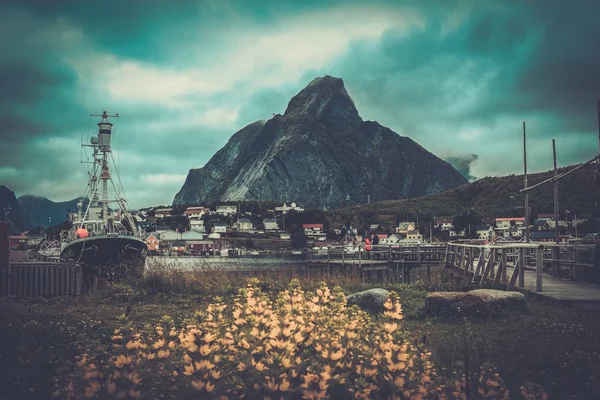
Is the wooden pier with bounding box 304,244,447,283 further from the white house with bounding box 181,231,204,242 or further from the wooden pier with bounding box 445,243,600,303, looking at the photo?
the white house with bounding box 181,231,204,242

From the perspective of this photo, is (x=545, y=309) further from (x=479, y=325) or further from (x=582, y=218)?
(x=582, y=218)

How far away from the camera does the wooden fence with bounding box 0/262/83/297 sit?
20.2 m

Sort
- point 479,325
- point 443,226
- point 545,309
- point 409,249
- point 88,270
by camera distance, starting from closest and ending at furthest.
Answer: point 479,325, point 545,309, point 88,270, point 409,249, point 443,226

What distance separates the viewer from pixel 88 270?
33.6 meters

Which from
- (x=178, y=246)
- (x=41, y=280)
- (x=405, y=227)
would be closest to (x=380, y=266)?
(x=41, y=280)

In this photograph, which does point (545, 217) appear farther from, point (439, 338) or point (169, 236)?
point (439, 338)

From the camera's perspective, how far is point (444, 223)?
144250 millimetres

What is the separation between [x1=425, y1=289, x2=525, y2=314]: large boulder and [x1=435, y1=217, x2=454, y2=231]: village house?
416ft

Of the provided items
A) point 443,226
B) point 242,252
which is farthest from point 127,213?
point 443,226


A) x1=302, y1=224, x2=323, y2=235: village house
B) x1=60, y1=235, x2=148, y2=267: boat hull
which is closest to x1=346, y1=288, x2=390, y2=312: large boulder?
x1=60, y1=235, x2=148, y2=267: boat hull

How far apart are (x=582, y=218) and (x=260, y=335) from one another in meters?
100

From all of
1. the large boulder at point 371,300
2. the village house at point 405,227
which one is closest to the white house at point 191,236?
the village house at point 405,227

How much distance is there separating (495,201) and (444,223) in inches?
585

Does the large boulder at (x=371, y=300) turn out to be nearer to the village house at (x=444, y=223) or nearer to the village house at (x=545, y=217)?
the village house at (x=545, y=217)
